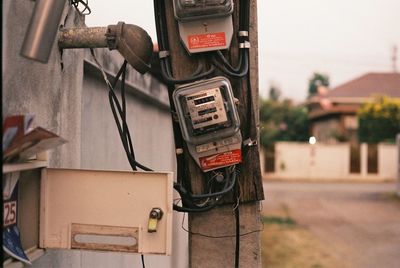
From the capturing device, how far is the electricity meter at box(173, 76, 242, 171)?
1969 mm

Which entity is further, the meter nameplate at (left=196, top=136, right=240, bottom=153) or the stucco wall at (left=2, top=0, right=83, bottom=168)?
the meter nameplate at (left=196, top=136, right=240, bottom=153)

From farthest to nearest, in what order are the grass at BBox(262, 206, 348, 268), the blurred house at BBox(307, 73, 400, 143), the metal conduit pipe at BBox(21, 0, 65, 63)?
1. the blurred house at BBox(307, 73, 400, 143)
2. the grass at BBox(262, 206, 348, 268)
3. the metal conduit pipe at BBox(21, 0, 65, 63)

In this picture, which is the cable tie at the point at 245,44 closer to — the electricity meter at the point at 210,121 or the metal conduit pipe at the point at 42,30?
the electricity meter at the point at 210,121

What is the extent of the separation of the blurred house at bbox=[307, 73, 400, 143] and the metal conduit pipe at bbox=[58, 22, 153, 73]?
27.9 metres

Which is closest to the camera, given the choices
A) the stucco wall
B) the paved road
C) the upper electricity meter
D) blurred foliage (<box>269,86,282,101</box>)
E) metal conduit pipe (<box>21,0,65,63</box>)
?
metal conduit pipe (<box>21,0,65,63</box>)

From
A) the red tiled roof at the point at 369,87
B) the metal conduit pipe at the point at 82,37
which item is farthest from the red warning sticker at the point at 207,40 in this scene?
the red tiled roof at the point at 369,87

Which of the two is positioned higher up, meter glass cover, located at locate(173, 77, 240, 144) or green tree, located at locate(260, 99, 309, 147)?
meter glass cover, located at locate(173, 77, 240, 144)

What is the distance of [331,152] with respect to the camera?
25594mm

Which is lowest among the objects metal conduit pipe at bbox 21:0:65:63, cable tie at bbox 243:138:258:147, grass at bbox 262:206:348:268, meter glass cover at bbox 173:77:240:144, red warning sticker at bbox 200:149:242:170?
grass at bbox 262:206:348:268

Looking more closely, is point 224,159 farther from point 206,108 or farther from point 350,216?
point 350,216

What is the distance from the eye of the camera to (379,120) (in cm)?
2538

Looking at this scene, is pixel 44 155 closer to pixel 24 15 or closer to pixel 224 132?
pixel 24 15

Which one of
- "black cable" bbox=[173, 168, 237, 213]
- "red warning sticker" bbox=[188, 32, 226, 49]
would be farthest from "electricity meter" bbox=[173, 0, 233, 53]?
"black cable" bbox=[173, 168, 237, 213]

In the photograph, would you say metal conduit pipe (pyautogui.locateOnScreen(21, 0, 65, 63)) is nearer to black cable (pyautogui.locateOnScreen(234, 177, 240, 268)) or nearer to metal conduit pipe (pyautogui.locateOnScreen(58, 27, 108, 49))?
metal conduit pipe (pyautogui.locateOnScreen(58, 27, 108, 49))
